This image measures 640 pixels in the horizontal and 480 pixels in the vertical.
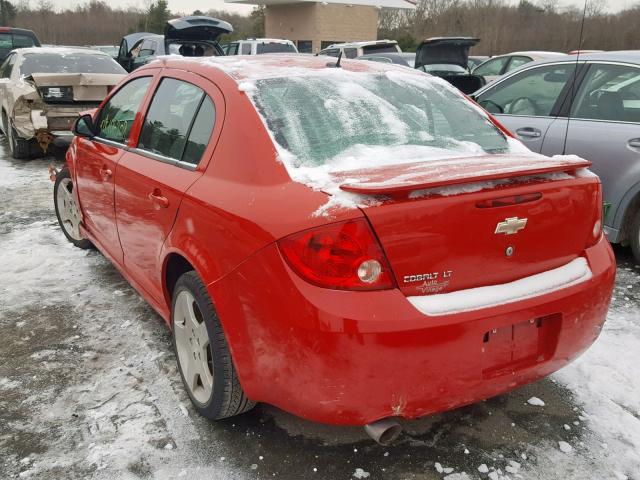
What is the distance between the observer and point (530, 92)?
5148 mm

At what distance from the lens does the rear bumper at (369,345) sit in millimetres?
1880

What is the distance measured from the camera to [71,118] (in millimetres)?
8000

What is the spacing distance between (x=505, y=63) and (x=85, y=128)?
10680mm

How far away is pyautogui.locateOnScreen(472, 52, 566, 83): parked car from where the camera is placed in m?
11.5

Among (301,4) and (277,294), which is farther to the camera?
(301,4)

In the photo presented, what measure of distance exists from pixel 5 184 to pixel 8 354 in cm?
485

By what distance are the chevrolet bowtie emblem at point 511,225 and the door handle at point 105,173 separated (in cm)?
234

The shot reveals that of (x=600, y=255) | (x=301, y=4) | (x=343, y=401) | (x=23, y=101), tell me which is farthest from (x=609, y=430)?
(x=301, y=4)

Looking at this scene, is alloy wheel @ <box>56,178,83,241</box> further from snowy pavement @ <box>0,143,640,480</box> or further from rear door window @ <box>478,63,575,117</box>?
rear door window @ <box>478,63,575,117</box>

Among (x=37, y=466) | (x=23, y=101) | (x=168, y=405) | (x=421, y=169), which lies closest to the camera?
(x=421, y=169)

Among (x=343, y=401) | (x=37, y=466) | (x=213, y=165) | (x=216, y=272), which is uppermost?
(x=213, y=165)

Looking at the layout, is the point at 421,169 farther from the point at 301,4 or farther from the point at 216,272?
the point at 301,4

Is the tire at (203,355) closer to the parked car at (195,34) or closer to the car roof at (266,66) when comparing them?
the car roof at (266,66)

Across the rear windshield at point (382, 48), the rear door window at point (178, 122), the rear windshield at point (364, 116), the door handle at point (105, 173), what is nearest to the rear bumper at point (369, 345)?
Answer: the rear windshield at point (364, 116)
